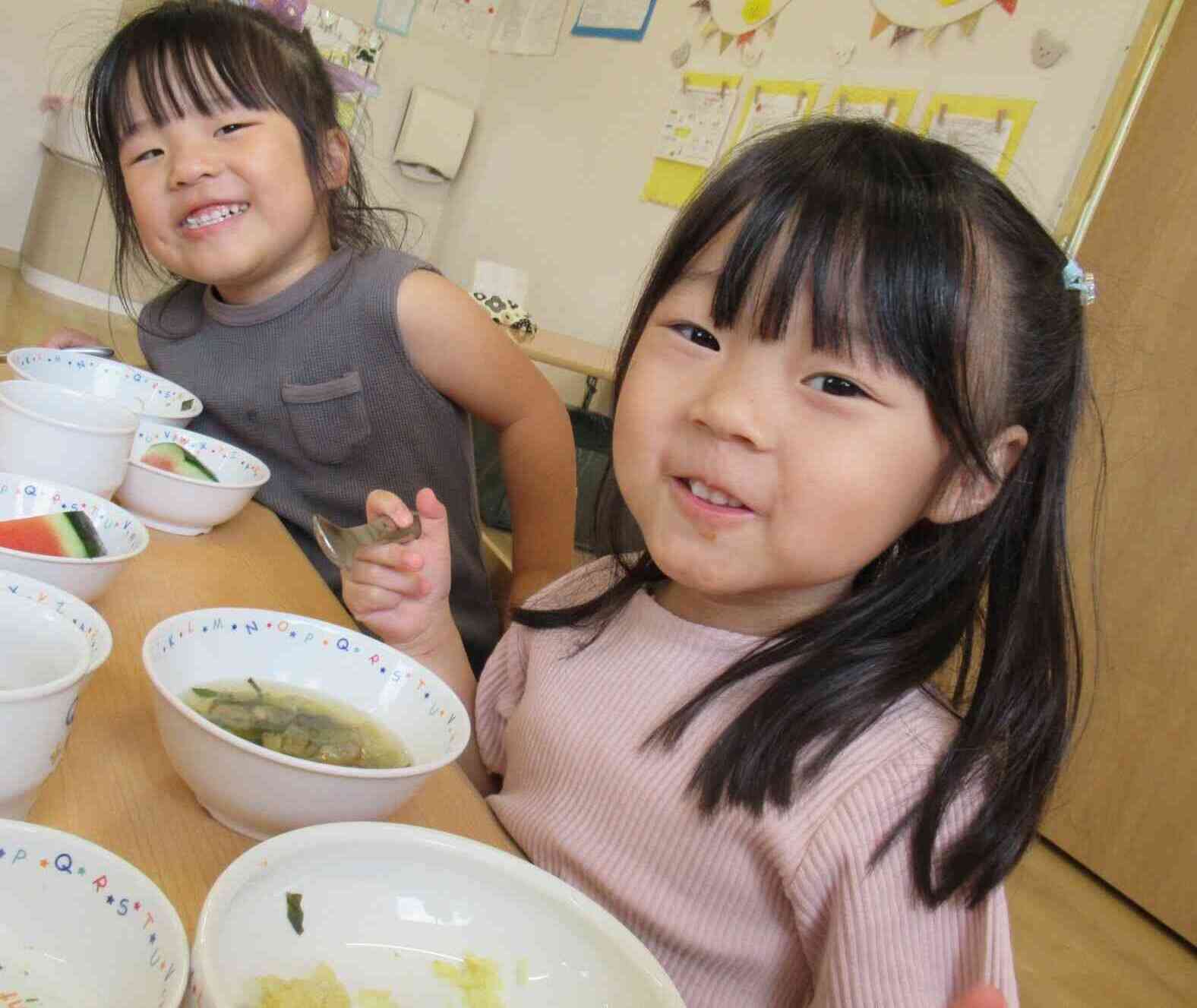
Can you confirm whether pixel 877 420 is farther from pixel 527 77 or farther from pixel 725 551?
pixel 527 77

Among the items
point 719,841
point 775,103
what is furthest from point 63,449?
point 775,103

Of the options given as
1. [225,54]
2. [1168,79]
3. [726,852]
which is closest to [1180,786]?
[1168,79]

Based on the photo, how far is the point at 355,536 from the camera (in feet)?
2.88

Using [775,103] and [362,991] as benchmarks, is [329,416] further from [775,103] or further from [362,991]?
[775,103]

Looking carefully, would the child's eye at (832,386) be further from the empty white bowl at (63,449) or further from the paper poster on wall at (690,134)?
the paper poster on wall at (690,134)

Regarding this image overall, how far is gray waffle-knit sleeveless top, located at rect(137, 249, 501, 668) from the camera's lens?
4.04 ft

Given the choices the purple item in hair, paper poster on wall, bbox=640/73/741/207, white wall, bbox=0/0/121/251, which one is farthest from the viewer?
white wall, bbox=0/0/121/251

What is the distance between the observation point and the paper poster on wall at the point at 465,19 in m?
4.24

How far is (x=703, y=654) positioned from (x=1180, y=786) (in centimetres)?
183

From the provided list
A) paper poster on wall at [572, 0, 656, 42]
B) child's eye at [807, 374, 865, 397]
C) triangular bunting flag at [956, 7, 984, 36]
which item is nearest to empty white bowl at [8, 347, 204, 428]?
child's eye at [807, 374, 865, 397]

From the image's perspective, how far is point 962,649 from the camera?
73 centimetres

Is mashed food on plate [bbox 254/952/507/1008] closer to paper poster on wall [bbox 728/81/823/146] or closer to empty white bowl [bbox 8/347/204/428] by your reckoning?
empty white bowl [bbox 8/347/204/428]

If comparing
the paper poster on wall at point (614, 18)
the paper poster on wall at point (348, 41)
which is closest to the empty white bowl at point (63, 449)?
the paper poster on wall at point (614, 18)

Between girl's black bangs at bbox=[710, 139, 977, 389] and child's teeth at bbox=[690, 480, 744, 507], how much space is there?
0.11m
